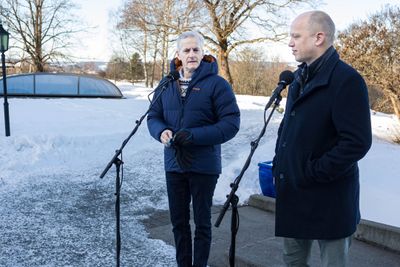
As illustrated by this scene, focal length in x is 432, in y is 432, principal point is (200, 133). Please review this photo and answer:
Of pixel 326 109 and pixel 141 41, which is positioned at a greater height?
pixel 141 41

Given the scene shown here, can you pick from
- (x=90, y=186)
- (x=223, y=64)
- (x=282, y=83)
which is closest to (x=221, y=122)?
(x=282, y=83)

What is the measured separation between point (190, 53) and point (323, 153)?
125cm

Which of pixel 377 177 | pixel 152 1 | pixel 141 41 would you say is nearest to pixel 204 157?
pixel 377 177

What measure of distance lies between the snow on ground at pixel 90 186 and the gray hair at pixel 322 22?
8.15ft

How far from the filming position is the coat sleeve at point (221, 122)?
2908mm

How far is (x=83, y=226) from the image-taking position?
4.70m

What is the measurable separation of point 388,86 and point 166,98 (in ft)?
22.8

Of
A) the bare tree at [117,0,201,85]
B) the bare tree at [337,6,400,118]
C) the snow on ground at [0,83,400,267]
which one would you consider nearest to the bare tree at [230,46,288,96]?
the bare tree at [117,0,201,85]

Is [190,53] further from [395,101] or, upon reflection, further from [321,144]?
[395,101]

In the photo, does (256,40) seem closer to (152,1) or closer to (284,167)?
(152,1)

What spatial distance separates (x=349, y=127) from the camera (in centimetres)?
203

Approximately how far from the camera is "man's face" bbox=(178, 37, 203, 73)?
9.75ft

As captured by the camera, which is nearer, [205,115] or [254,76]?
[205,115]

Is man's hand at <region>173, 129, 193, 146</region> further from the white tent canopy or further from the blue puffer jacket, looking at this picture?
the white tent canopy
